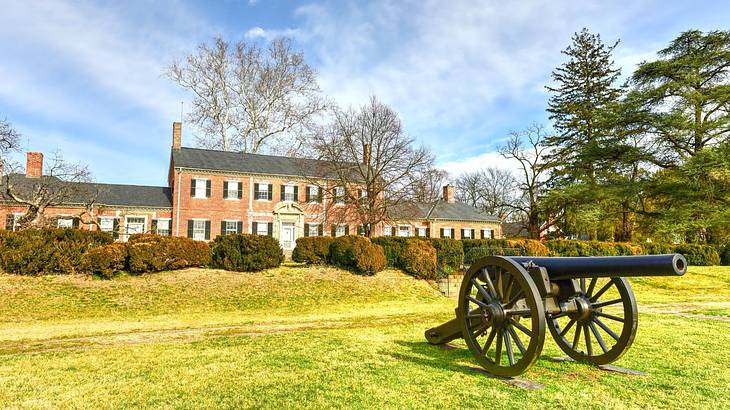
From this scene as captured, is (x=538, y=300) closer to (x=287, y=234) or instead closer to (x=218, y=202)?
(x=218, y=202)

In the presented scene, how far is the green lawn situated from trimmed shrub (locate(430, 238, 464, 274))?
20.4 feet

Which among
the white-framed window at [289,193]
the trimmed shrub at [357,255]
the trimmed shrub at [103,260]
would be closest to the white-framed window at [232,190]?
the white-framed window at [289,193]

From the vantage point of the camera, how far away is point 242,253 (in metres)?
16.5

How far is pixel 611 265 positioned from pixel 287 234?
28264 mm

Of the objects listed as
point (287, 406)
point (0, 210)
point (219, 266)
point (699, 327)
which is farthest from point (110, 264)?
point (0, 210)

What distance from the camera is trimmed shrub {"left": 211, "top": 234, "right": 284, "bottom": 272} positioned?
16328mm

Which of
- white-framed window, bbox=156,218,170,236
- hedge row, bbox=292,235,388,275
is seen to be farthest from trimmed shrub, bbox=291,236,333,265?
white-framed window, bbox=156,218,170,236

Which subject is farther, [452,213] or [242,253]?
[452,213]

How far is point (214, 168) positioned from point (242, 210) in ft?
10.9

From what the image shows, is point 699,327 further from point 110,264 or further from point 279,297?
point 110,264

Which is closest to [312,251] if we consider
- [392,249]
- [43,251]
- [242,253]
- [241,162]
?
[242,253]

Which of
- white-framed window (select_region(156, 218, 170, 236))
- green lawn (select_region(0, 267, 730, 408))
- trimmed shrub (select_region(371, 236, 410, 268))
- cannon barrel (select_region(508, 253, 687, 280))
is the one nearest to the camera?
cannon barrel (select_region(508, 253, 687, 280))

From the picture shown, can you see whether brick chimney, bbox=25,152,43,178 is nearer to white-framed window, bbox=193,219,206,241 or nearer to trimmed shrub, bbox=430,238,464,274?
white-framed window, bbox=193,219,206,241

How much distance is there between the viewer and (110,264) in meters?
14.5
